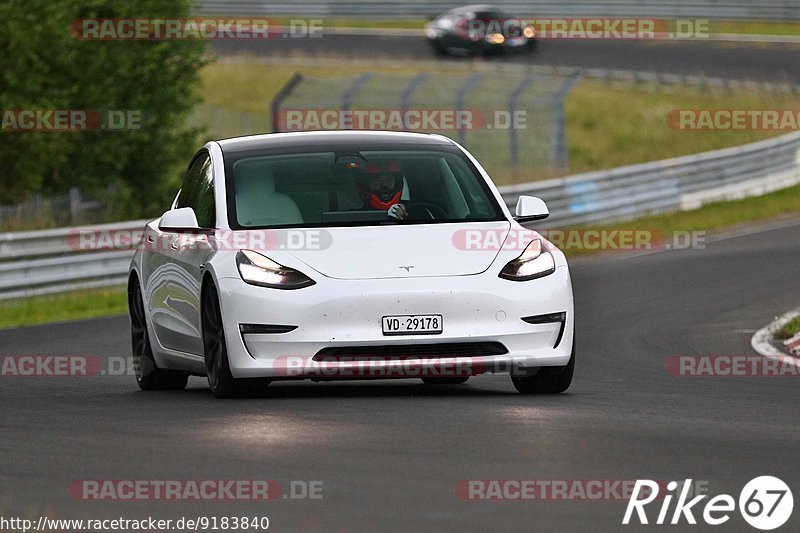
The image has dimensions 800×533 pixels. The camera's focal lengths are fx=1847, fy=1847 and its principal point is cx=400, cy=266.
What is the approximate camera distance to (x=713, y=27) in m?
59.5

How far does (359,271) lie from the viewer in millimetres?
9961

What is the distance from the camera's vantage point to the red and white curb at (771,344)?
1413 cm

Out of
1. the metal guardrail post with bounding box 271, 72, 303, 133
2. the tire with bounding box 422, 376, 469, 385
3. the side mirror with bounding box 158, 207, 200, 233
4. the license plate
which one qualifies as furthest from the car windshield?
the metal guardrail post with bounding box 271, 72, 303, 133

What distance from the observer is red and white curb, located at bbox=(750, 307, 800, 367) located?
14.1 metres

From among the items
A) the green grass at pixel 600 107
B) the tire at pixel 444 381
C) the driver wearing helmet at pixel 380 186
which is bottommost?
the green grass at pixel 600 107

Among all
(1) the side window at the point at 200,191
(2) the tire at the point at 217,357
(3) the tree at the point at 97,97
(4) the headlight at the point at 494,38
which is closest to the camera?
(2) the tire at the point at 217,357

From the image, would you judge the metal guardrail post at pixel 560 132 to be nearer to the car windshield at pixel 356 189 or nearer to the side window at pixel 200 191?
the side window at pixel 200 191

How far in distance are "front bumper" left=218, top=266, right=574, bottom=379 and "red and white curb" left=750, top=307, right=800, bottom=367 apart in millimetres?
4071

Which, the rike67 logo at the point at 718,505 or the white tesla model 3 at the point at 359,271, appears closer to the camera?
the rike67 logo at the point at 718,505

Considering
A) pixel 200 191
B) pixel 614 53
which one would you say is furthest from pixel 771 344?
pixel 614 53

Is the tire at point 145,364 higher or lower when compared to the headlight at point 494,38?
higher

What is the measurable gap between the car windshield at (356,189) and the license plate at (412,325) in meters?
0.87

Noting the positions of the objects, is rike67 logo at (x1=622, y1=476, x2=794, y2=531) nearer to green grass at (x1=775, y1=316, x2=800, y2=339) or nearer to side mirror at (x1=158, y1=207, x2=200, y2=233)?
side mirror at (x1=158, y1=207, x2=200, y2=233)

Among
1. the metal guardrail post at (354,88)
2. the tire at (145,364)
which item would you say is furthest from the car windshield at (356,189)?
the metal guardrail post at (354,88)
